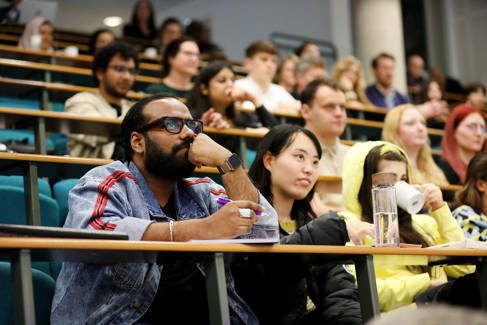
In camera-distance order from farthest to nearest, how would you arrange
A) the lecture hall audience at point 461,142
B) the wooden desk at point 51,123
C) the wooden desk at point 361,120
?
1. the wooden desk at point 361,120
2. the lecture hall audience at point 461,142
3. the wooden desk at point 51,123

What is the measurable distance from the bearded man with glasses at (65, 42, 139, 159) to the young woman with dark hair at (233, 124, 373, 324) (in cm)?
108

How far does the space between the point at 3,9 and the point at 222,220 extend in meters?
3.36

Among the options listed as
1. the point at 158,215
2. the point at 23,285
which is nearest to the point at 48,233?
the point at 23,285

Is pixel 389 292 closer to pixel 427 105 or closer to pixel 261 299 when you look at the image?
pixel 261 299

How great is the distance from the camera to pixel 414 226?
6.74 feet

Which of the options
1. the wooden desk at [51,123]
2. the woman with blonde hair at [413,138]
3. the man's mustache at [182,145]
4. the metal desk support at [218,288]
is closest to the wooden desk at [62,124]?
the wooden desk at [51,123]

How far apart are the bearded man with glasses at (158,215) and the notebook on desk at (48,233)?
170 mm

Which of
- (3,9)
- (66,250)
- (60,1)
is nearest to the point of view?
(66,250)

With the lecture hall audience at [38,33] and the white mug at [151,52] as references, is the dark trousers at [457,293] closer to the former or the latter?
the lecture hall audience at [38,33]

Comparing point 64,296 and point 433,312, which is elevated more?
point 433,312

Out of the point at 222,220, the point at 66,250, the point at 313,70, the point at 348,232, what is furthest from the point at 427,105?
the point at 66,250

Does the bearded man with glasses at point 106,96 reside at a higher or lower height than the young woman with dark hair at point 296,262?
higher

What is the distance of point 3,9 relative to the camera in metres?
4.12

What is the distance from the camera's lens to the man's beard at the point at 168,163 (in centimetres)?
151
